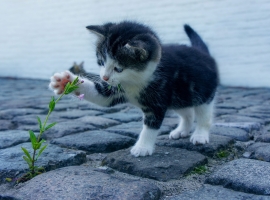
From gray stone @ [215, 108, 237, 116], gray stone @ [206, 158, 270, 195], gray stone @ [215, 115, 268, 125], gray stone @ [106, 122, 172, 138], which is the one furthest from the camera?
gray stone @ [215, 108, 237, 116]

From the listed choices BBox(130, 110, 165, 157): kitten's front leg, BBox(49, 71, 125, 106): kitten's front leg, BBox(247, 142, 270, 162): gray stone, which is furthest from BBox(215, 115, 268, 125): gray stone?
BBox(49, 71, 125, 106): kitten's front leg

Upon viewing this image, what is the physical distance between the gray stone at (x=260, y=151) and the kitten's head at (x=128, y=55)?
0.77 metres

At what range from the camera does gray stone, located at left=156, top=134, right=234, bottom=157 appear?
87.6 inches

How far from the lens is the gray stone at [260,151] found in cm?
201

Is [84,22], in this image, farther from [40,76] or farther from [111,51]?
[111,51]

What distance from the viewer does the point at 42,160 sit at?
1.89m

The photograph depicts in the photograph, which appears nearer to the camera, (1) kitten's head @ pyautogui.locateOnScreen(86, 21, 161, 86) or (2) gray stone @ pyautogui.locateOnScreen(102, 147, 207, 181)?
(2) gray stone @ pyautogui.locateOnScreen(102, 147, 207, 181)

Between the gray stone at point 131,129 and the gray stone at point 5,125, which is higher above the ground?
the gray stone at point 131,129

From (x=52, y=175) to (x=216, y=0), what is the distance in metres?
6.42

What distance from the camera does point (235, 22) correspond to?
23.4ft

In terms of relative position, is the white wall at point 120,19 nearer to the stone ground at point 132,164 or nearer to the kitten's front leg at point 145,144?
the stone ground at point 132,164

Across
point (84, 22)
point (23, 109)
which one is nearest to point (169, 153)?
point (23, 109)

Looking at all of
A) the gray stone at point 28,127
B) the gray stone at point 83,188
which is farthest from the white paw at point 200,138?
the gray stone at point 28,127

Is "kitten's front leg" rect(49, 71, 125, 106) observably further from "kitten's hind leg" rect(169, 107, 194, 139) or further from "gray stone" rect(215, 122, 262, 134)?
"gray stone" rect(215, 122, 262, 134)
